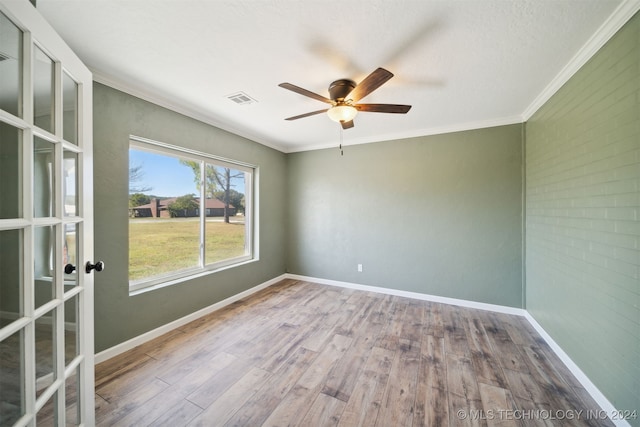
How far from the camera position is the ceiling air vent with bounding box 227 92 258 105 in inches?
95.0

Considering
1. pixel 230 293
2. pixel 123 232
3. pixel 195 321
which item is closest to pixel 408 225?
pixel 230 293

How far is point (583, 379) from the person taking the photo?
5.82 ft

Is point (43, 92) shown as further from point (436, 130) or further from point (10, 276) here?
point (436, 130)

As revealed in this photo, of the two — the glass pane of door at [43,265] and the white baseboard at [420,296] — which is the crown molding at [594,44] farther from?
the glass pane of door at [43,265]

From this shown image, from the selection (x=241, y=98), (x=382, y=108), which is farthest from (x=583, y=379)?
(x=241, y=98)

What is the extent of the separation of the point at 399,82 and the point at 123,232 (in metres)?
3.02

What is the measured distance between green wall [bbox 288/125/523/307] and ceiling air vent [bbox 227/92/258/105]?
74.0 inches

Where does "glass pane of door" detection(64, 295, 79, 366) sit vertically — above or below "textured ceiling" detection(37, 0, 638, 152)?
below

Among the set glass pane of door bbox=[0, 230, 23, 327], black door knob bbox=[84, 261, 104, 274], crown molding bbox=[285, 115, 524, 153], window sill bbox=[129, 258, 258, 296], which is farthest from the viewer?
crown molding bbox=[285, 115, 524, 153]

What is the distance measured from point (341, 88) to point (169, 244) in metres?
2.62

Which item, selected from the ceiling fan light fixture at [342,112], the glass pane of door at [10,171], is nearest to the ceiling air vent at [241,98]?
the ceiling fan light fixture at [342,112]

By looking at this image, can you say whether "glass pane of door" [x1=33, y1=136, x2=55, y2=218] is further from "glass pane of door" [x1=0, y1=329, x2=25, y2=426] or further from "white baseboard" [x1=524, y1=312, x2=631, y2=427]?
"white baseboard" [x1=524, y1=312, x2=631, y2=427]

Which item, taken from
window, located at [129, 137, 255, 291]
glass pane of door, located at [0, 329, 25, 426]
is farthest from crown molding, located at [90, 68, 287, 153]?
glass pane of door, located at [0, 329, 25, 426]

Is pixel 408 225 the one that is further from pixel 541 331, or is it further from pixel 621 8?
pixel 621 8
